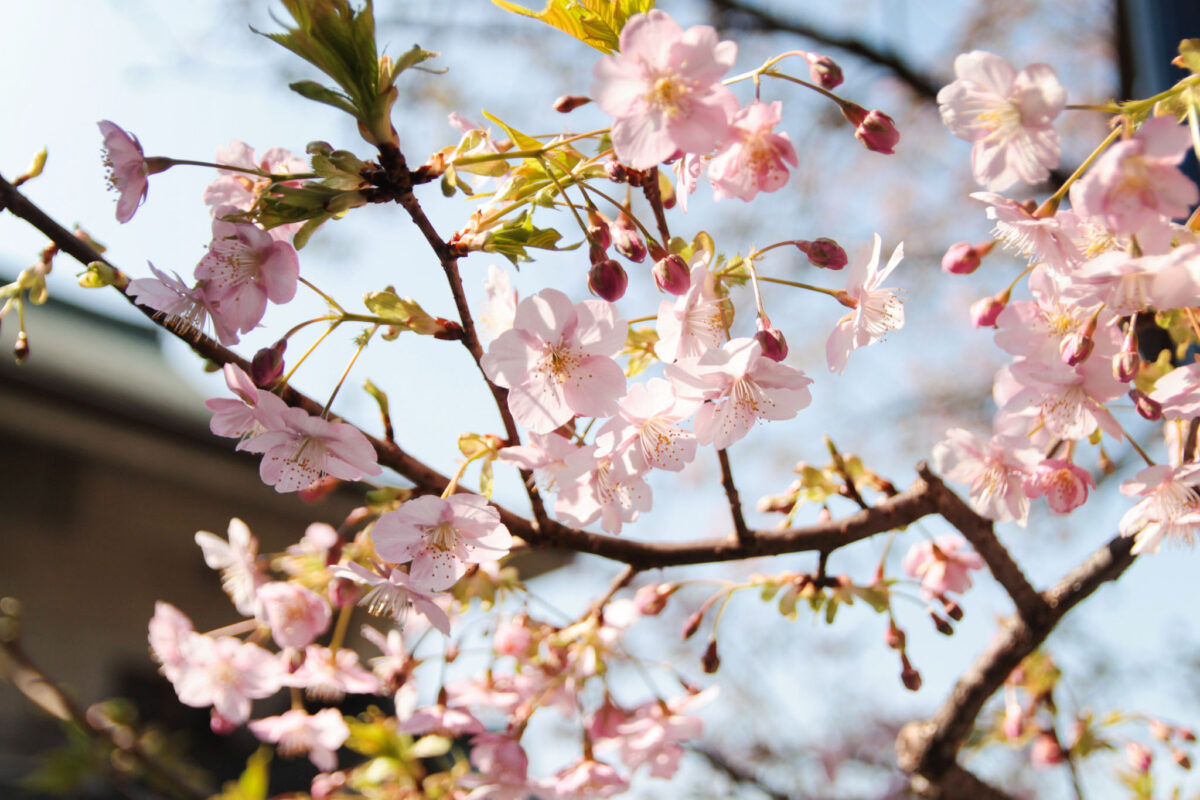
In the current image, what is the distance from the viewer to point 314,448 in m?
0.83

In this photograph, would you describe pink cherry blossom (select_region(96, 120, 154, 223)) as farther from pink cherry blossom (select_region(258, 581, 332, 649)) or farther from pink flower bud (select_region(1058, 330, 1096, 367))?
pink flower bud (select_region(1058, 330, 1096, 367))

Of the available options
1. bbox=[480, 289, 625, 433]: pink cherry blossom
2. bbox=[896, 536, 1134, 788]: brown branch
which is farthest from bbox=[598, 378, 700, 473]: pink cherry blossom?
bbox=[896, 536, 1134, 788]: brown branch

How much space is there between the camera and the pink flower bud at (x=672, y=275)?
737mm

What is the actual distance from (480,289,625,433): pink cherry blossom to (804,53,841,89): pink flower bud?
0.31 m

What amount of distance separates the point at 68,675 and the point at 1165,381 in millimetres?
4975

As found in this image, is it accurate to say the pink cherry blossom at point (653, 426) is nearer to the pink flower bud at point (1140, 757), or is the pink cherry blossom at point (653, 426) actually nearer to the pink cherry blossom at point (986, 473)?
the pink cherry blossom at point (986, 473)

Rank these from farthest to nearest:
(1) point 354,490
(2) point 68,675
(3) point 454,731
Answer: (2) point 68,675, (1) point 354,490, (3) point 454,731

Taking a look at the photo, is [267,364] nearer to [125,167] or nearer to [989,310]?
[125,167]

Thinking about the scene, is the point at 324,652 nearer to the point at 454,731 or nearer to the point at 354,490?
the point at 454,731

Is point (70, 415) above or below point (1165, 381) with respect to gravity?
above

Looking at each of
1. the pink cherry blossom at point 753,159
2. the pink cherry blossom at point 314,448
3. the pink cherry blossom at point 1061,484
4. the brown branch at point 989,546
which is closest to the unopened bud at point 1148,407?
A: the pink cherry blossom at point 1061,484

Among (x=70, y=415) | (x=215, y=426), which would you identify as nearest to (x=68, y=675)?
(x=70, y=415)

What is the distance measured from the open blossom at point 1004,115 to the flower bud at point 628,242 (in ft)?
0.93

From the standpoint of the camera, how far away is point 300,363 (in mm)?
835
